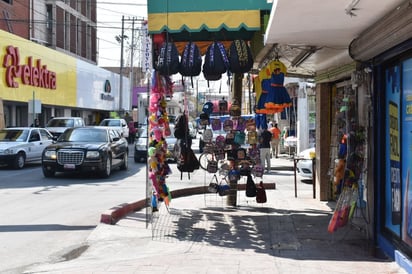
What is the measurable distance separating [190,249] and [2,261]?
240cm

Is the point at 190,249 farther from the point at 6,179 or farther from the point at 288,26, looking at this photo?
the point at 6,179

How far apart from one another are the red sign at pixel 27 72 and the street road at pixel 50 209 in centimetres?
989

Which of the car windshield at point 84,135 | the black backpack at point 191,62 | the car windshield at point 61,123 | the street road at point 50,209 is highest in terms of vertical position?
the black backpack at point 191,62

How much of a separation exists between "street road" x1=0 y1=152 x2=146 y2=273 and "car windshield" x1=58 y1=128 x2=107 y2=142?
3.97ft

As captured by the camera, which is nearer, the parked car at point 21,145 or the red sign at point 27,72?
the parked car at point 21,145

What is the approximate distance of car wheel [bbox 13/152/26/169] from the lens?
18.5 m

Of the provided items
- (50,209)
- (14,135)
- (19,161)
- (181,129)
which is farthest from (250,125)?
(14,135)

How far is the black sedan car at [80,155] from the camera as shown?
607 inches

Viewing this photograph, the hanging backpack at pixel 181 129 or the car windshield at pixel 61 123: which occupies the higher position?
the car windshield at pixel 61 123

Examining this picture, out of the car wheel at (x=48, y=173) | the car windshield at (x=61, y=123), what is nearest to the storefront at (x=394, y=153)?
the car wheel at (x=48, y=173)

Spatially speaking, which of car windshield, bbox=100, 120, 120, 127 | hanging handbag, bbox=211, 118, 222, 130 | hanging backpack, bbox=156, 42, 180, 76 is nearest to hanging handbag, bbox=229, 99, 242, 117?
hanging handbag, bbox=211, 118, 222, 130

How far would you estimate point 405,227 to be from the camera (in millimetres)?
5820

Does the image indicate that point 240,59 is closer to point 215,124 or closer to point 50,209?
point 215,124

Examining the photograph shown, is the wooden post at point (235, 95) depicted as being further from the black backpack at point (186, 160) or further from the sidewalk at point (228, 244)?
the black backpack at point (186, 160)
